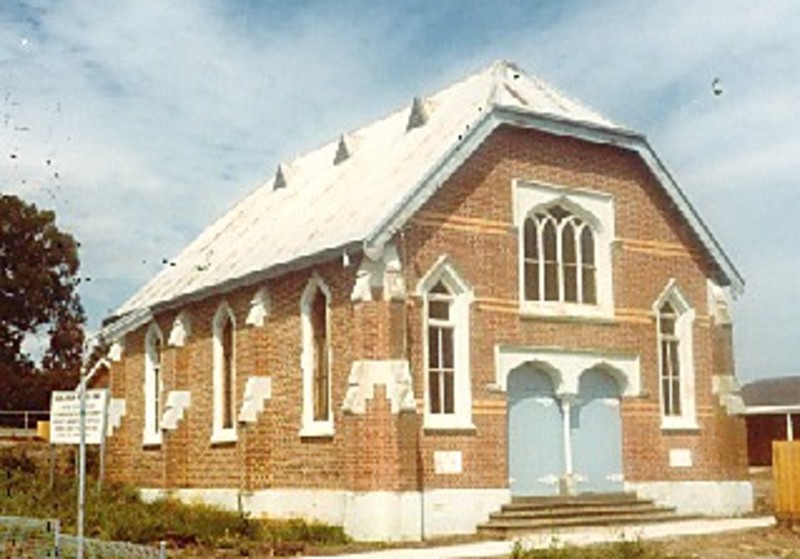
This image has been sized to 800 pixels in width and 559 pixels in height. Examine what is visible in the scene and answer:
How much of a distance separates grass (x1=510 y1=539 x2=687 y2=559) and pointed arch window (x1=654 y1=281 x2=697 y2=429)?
887 centimetres

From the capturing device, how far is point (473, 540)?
20.1m

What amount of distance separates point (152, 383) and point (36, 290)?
93.6 feet

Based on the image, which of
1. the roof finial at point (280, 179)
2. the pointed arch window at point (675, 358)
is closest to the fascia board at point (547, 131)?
the pointed arch window at point (675, 358)

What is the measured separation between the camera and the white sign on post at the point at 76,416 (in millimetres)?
13805

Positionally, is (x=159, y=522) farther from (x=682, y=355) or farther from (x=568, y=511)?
(x=682, y=355)

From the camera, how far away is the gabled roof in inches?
851

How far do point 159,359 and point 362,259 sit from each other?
445 inches

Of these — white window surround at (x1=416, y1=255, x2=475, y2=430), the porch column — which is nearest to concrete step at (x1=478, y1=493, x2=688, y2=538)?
the porch column

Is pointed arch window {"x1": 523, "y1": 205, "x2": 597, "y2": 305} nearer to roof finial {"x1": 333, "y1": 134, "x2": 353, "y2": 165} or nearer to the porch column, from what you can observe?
the porch column

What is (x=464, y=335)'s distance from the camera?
21.9 meters

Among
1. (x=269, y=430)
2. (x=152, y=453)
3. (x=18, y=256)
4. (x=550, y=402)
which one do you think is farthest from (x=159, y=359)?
(x=18, y=256)

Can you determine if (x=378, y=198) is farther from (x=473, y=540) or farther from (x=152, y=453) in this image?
(x=152, y=453)

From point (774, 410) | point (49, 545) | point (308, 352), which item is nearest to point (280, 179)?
point (308, 352)

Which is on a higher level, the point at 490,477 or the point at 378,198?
the point at 378,198
